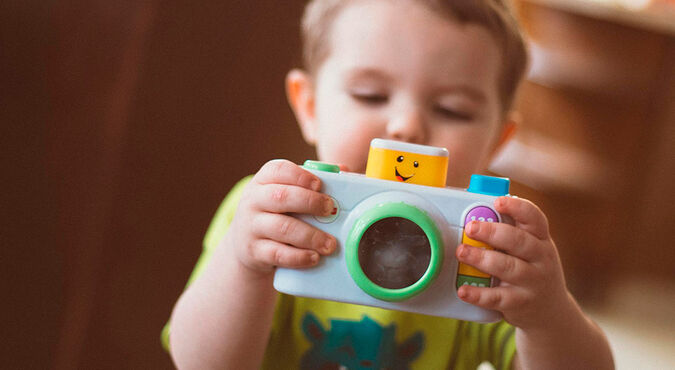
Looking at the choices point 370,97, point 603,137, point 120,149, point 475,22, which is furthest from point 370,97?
point 603,137

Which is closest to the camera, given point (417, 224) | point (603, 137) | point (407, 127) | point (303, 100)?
point (417, 224)

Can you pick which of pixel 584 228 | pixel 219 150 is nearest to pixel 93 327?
pixel 219 150

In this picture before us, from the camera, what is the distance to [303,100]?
0.71 meters

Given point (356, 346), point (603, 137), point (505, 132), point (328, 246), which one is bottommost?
point (356, 346)

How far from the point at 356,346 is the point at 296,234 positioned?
0.21 m

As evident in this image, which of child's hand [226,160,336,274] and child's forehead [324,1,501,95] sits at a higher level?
child's forehead [324,1,501,95]

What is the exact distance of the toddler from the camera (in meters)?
0.37

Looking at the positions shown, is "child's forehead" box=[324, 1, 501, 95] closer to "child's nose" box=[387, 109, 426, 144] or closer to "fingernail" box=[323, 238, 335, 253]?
"child's nose" box=[387, 109, 426, 144]

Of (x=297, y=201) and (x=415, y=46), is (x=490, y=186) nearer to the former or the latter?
(x=297, y=201)

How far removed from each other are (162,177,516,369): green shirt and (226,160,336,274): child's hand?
0.55 feet

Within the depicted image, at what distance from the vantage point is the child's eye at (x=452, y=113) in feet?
1.81

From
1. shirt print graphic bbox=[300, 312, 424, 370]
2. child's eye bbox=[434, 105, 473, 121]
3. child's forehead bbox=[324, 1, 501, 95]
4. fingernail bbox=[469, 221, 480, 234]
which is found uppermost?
child's forehead bbox=[324, 1, 501, 95]

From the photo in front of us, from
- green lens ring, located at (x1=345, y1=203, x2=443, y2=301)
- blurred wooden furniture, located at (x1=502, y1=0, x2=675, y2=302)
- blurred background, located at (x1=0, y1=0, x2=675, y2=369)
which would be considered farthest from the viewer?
blurred wooden furniture, located at (x1=502, y1=0, x2=675, y2=302)

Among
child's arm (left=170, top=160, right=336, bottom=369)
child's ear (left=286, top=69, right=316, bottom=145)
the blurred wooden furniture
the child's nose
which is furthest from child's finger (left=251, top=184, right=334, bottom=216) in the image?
the blurred wooden furniture
